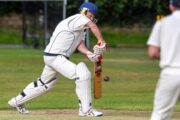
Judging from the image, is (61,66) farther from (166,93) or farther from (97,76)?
(166,93)

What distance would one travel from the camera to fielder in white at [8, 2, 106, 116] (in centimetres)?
1213

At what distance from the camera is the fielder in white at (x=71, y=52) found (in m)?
12.1

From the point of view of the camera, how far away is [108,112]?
1355 cm

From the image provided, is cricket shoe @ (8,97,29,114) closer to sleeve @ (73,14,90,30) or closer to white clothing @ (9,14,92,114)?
white clothing @ (9,14,92,114)

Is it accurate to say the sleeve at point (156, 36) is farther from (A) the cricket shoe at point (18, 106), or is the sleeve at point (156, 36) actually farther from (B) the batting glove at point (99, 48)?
(A) the cricket shoe at point (18, 106)

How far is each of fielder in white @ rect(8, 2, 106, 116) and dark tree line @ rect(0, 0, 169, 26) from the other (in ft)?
111

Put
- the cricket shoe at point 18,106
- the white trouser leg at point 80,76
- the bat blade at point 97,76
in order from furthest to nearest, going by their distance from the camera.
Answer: the cricket shoe at point 18,106, the bat blade at point 97,76, the white trouser leg at point 80,76

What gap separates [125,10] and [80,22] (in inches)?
1453

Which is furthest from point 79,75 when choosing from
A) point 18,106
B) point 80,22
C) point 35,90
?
point 18,106

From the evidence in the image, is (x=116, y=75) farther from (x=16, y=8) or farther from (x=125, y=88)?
(x=16, y=8)

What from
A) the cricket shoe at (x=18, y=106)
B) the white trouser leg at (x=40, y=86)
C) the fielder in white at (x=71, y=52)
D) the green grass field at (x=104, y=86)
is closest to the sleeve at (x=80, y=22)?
the fielder in white at (x=71, y=52)

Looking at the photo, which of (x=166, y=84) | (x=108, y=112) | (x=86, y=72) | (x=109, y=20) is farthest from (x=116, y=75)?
(x=109, y=20)

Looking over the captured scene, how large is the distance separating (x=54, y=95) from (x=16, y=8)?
31517mm

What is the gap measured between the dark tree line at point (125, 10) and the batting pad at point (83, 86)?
3416cm
